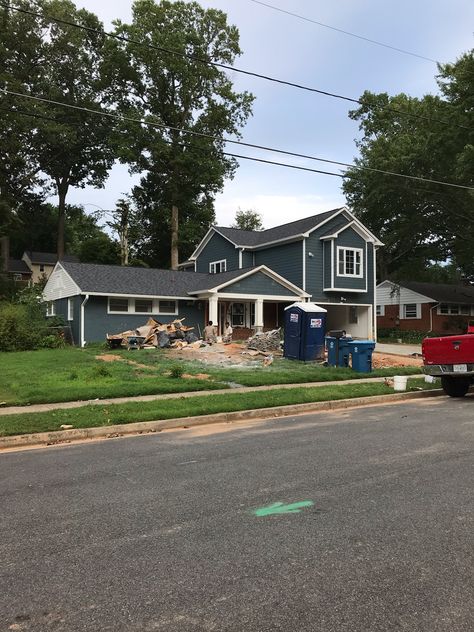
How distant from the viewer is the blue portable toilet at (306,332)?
18.7m

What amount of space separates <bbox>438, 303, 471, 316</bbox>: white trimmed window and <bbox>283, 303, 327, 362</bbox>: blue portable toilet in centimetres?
2566

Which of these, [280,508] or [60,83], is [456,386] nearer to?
[280,508]

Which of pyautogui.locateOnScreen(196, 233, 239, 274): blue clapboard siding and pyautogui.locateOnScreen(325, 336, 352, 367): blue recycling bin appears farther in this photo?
pyautogui.locateOnScreen(196, 233, 239, 274): blue clapboard siding

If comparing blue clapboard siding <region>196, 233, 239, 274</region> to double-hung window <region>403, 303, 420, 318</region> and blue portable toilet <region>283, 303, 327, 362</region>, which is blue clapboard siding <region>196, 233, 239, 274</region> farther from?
double-hung window <region>403, 303, 420, 318</region>

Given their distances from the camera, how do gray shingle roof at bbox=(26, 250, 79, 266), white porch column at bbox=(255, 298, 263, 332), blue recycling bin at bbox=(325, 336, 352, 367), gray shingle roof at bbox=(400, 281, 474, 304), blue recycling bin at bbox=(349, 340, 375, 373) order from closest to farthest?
blue recycling bin at bbox=(349, 340, 375, 373) → blue recycling bin at bbox=(325, 336, 352, 367) → white porch column at bbox=(255, 298, 263, 332) → gray shingle roof at bbox=(400, 281, 474, 304) → gray shingle roof at bbox=(26, 250, 79, 266)

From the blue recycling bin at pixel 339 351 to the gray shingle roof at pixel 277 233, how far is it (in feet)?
42.3

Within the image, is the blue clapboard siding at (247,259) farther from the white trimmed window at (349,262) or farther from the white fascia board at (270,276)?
the white trimmed window at (349,262)

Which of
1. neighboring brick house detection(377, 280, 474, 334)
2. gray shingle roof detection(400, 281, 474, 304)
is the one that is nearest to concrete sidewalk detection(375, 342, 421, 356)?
neighboring brick house detection(377, 280, 474, 334)

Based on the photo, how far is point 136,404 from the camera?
1030 centimetres

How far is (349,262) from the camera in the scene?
3020 centimetres

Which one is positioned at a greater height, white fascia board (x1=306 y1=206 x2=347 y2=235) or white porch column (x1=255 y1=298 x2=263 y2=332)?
white fascia board (x1=306 y1=206 x2=347 y2=235)

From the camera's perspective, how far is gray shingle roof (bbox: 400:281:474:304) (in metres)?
41.2

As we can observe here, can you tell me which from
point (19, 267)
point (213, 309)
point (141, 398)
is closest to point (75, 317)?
point (213, 309)

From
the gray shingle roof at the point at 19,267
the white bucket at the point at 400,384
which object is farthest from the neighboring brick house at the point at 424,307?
the gray shingle roof at the point at 19,267
